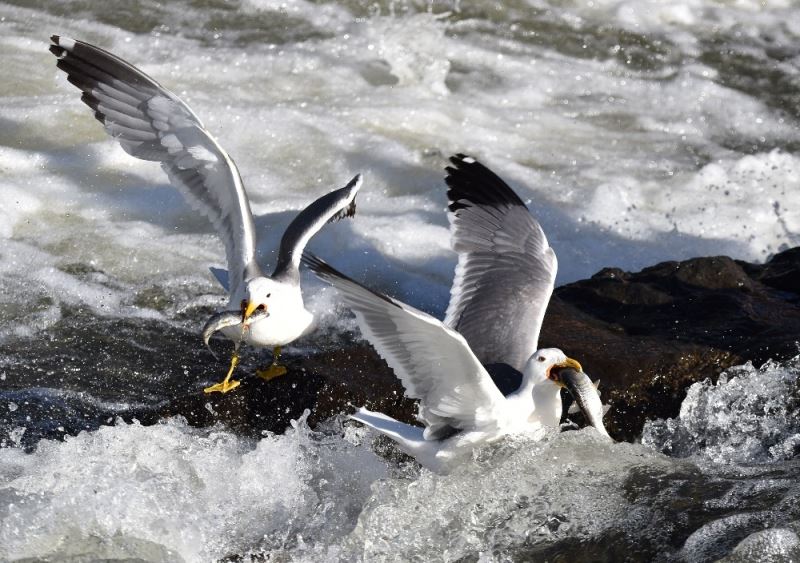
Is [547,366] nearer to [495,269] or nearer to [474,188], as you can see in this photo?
[495,269]

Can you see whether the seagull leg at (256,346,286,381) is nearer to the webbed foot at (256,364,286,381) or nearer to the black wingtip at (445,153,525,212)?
the webbed foot at (256,364,286,381)

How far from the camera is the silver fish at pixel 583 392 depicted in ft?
15.1

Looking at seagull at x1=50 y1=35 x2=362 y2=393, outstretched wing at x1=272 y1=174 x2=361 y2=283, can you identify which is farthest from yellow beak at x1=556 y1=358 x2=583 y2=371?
outstretched wing at x1=272 y1=174 x2=361 y2=283

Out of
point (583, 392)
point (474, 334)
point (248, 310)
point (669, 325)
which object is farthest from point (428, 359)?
point (669, 325)

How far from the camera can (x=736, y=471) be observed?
4680mm

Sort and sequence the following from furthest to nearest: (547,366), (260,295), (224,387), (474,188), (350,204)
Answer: (350,204), (474,188), (260,295), (224,387), (547,366)

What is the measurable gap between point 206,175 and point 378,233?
178cm

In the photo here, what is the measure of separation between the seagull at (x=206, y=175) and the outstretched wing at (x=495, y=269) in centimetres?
62

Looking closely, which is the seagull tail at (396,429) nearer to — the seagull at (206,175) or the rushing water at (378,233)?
the rushing water at (378,233)

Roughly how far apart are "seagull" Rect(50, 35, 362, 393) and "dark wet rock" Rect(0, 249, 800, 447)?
268 millimetres

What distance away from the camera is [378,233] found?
24.6ft

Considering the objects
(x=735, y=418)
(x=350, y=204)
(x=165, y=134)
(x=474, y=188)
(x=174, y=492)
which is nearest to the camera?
(x=174, y=492)

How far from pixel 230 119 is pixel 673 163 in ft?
11.1

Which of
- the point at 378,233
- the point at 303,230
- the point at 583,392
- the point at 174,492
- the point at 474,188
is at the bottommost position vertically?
the point at 378,233
